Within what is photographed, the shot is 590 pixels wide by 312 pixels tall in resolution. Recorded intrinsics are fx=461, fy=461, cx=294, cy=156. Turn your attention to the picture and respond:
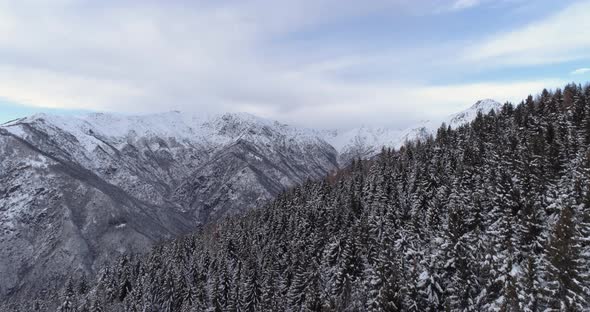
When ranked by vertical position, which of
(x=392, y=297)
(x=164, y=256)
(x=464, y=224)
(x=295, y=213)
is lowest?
(x=164, y=256)

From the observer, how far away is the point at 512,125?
114 metres

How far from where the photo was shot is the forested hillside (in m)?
52.4

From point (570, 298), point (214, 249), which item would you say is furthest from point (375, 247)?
point (214, 249)

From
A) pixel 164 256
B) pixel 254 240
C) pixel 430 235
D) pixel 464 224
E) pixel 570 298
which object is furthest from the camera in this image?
pixel 164 256

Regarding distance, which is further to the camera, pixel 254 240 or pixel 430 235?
pixel 254 240

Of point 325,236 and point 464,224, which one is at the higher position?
point 464,224

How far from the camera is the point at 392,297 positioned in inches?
2224

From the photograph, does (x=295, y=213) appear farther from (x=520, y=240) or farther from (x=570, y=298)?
(x=570, y=298)

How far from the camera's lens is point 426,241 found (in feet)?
244

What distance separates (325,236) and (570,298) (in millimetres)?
66631

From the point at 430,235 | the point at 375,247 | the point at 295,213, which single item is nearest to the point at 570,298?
the point at 430,235

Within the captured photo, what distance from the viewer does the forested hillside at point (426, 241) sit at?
52.4 meters

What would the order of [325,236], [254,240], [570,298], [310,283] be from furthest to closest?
[254,240], [325,236], [310,283], [570,298]

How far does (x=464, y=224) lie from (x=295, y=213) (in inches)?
2742
